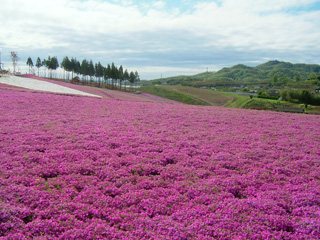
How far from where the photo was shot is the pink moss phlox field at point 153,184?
731 cm

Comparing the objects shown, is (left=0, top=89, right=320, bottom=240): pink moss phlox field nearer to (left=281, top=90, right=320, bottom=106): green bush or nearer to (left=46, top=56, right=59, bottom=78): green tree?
(left=281, top=90, right=320, bottom=106): green bush

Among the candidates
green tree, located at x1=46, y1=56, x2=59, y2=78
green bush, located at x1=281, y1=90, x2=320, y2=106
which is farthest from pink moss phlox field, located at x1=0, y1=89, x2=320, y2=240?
green tree, located at x1=46, y1=56, x2=59, y2=78

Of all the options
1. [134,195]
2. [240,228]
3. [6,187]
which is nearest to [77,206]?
[134,195]

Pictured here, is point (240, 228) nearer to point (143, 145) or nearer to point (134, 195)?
point (134, 195)

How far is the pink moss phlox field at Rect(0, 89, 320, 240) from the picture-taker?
7.31 m

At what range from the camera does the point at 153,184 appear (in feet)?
32.4

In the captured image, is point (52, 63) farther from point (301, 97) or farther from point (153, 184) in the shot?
point (153, 184)

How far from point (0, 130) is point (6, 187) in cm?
A: 758

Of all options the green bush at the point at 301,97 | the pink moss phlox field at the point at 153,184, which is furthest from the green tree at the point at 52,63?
the pink moss phlox field at the point at 153,184

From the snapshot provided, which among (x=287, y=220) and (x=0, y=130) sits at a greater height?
(x=0, y=130)

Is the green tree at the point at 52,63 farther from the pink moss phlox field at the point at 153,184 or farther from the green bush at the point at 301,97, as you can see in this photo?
the pink moss phlox field at the point at 153,184

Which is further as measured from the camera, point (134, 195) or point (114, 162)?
point (114, 162)

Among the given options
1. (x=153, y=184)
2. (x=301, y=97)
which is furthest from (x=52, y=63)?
(x=153, y=184)

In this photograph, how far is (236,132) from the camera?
19.1m
